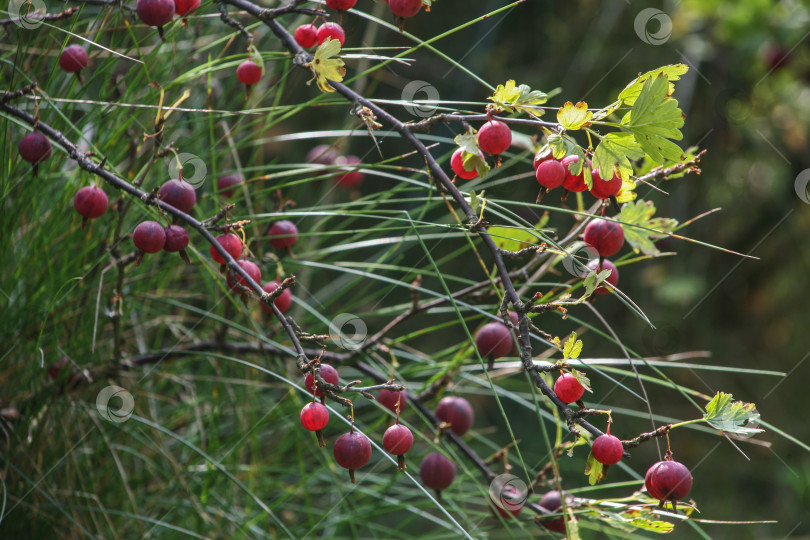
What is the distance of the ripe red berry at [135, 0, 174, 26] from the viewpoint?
1.66ft

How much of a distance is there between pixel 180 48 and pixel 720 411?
2.37 feet

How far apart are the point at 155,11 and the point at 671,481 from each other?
0.47 m

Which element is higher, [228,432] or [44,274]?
[44,274]

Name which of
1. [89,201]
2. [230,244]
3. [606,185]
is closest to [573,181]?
[606,185]

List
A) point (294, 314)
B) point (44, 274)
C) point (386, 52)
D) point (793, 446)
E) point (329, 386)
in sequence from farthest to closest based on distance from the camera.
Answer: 1. point (793, 446)
2. point (386, 52)
3. point (294, 314)
4. point (44, 274)
5. point (329, 386)

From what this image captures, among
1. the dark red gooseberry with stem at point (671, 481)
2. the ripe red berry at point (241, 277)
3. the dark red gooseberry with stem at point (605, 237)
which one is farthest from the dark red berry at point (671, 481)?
the ripe red berry at point (241, 277)

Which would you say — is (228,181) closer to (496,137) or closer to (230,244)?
(230,244)

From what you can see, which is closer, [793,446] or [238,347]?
[238,347]

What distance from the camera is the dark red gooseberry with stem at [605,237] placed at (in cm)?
52

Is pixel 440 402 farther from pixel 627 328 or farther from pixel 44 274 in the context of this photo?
pixel 627 328

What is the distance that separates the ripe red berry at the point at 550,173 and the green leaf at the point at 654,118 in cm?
5

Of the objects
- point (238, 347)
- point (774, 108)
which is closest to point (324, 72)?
point (238, 347)

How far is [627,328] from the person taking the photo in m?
1.60

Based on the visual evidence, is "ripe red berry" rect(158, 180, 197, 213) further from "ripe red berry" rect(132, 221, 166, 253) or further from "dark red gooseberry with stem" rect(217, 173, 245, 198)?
"dark red gooseberry with stem" rect(217, 173, 245, 198)
